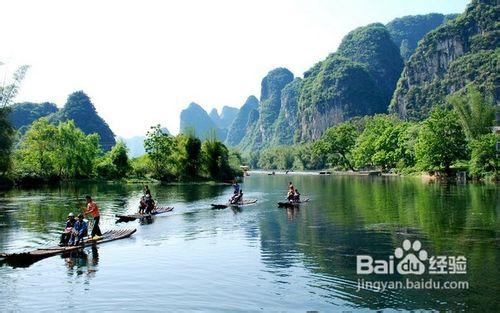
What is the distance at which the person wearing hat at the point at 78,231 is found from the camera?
25.7 m

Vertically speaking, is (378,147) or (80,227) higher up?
(378,147)

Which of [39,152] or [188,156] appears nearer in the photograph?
[39,152]

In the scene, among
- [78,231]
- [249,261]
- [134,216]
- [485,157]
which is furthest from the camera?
[485,157]

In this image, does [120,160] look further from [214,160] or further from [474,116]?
[474,116]

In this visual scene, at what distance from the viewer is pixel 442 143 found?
9650 centimetres

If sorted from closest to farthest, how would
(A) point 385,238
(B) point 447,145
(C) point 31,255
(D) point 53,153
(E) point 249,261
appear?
1. (C) point 31,255
2. (E) point 249,261
3. (A) point 385,238
4. (D) point 53,153
5. (B) point 447,145

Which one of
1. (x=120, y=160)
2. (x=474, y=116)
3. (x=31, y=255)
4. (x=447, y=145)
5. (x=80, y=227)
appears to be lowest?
(x=31, y=255)

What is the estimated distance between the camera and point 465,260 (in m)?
22.4

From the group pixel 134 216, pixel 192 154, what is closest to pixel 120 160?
pixel 192 154

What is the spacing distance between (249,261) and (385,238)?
30.3 feet

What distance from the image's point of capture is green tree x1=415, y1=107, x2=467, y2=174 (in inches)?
3812

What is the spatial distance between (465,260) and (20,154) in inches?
3399

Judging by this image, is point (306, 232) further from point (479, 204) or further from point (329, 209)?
point (479, 204)

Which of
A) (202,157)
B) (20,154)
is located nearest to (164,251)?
(20,154)
